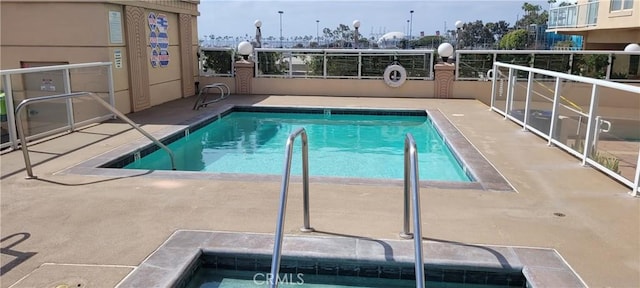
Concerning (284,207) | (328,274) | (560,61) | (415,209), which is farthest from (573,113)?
(560,61)

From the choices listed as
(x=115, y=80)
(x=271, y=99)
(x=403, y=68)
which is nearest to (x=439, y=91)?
(x=403, y=68)

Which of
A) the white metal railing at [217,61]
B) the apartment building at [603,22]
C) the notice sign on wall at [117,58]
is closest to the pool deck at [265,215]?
the notice sign on wall at [117,58]

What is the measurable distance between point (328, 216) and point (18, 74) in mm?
5102

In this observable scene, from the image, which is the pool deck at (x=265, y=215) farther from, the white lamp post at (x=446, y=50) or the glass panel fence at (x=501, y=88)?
the white lamp post at (x=446, y=50)

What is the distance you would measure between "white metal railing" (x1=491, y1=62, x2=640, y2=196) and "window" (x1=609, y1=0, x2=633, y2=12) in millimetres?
11483

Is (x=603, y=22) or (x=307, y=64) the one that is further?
(x=603, y=22)

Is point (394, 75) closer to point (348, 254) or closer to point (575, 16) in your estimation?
point (348, 254)

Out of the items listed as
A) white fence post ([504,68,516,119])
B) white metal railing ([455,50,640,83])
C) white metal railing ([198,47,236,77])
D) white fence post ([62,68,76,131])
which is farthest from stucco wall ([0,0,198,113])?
white metal railing ([455,50,640,83])

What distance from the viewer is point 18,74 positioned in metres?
6.58

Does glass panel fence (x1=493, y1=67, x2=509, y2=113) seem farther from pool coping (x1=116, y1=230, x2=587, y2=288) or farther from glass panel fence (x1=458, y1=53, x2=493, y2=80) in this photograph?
pool coping (x1=116, y1=230, x2=587, y2=288)

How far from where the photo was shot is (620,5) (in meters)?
18.5

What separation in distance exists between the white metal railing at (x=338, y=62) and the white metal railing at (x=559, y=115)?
133 inches

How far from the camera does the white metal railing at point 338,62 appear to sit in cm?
1338

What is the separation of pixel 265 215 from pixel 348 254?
3.32 feet
